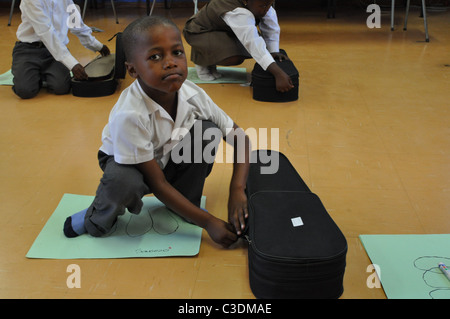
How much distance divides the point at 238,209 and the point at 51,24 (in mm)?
1704

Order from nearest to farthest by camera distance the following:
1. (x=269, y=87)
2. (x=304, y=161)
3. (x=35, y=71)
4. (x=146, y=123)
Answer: (x=146, y=123) < (x=304, y=161) < (x=269, y=87) < (x=35, y=71)

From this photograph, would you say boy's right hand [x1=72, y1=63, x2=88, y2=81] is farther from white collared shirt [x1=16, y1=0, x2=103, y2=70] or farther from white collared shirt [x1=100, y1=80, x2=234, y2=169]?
white collared shirt [x1=100, y1=80, x2=234, y2=169]

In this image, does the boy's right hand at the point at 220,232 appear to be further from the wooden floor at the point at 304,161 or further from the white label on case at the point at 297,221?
the white label on case at the point at 297,221

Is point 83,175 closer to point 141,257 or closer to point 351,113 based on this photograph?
point 141,257

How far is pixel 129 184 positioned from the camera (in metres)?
1.27

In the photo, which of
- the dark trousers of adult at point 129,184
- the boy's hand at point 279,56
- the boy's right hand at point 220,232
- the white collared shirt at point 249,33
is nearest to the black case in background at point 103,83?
the white collared shirt at point 249,33

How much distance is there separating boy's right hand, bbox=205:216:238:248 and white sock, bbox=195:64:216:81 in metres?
1.64

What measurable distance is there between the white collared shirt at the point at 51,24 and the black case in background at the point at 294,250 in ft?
5.50

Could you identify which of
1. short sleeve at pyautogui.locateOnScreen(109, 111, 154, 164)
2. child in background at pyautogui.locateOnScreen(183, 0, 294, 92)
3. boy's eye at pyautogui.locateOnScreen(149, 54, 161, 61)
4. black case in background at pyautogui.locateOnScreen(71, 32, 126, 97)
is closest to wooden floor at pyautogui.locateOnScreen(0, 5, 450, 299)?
black case in background at pyautogui.locateOnScreen(71, 32, 126, 97)

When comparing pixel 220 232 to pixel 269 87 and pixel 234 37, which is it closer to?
pixel 269 87

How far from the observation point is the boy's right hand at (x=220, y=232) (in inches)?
50.9

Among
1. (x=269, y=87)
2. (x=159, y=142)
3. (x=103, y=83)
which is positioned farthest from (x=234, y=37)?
(x=159, y=142)

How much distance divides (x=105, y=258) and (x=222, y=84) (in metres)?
1.63

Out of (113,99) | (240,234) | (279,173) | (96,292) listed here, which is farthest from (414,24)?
(96,292)
